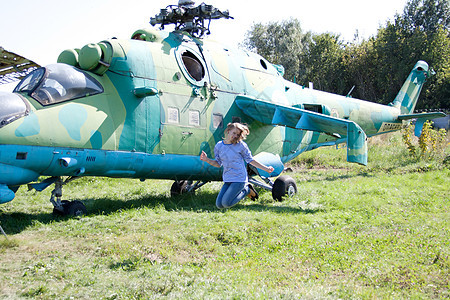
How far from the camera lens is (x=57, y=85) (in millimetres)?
7375

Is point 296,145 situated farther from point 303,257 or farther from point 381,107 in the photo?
point 303,257

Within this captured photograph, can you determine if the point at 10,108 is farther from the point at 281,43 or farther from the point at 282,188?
the point at 281,43

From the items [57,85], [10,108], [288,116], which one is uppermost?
[57,85]

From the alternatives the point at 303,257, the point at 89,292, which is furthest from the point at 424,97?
the point at 89,292

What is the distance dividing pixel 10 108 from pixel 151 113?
8.63ft

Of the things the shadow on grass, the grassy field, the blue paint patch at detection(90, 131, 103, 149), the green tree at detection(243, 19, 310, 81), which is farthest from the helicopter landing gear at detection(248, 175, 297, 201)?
the green tree at detection(243, 19, 310, 81)

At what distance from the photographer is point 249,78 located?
10.4m

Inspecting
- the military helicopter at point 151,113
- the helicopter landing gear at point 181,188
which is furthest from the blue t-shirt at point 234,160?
the helicopter landing gear at point 181,188

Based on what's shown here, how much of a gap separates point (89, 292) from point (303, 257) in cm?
278

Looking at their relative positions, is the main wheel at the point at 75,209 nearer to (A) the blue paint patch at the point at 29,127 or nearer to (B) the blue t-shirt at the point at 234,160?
(A) the blue paint patch at the point at 29,127

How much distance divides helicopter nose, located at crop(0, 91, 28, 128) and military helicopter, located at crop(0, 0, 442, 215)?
0.05ft

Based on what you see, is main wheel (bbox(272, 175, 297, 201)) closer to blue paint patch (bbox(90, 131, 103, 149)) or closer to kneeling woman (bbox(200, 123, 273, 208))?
kneeling woman (bbox(200, 123, 273, 208))

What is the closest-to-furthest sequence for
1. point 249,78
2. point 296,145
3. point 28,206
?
point 28,206, point 249,78, point 296,145

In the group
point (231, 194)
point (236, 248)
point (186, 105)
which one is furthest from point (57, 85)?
point (236, 248)
